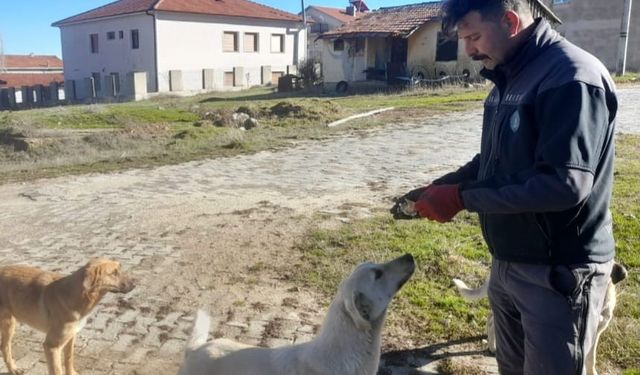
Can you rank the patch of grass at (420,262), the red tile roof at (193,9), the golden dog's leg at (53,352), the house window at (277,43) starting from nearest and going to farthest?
the golden dog's leg at (53,352) < the patch of grass at (420,262) < the red tile roof at (193,9) < the house window at (277,43)

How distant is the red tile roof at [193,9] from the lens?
37500 mm

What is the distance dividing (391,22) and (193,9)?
46.1 feet

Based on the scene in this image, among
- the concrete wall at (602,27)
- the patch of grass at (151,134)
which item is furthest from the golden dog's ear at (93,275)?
the concrete wall at (602,27)

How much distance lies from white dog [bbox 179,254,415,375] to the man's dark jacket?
668 millimetres

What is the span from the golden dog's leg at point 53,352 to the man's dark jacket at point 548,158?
284 centimetres

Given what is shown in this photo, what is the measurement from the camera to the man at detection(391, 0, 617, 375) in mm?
1943

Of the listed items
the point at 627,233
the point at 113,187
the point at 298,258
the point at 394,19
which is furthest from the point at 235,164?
the point at 394,19

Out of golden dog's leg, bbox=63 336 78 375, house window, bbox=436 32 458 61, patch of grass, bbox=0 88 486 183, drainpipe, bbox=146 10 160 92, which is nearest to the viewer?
golden dog's leg, bbox=63 336 78 375

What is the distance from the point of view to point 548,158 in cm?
194

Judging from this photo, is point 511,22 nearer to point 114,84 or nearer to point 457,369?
point 457,369

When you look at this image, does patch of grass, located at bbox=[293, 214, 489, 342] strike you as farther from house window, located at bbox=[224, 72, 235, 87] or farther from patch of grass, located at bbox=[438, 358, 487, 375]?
house window, located at bbox=[224, 72, 235, 87]

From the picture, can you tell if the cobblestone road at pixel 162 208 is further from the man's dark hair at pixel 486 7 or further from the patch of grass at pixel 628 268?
the man's dark hair at pixel 486 7

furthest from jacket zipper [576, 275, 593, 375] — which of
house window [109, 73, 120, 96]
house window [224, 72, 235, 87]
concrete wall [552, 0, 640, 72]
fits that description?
house window [224, 72, 235, 87]

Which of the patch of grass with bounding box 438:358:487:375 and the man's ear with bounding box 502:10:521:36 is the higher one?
the man's ear with bounding box 502:10:521:36
